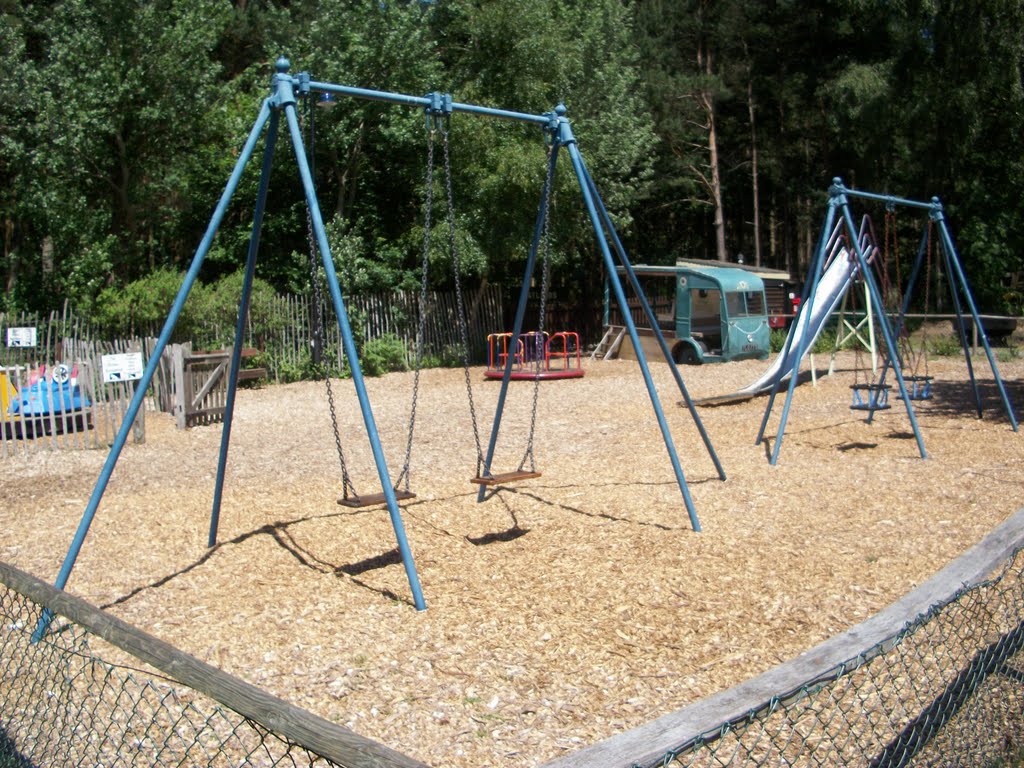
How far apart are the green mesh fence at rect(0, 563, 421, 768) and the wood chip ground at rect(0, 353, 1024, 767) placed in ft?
1.34

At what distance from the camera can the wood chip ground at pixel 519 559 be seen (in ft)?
14.0

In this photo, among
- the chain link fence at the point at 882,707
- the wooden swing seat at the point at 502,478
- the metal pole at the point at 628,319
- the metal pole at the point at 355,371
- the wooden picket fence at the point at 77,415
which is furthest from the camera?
the wooden picket fence at the point at 77,415

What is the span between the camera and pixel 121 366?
10.5 metres

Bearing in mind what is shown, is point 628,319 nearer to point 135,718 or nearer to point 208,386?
point 135,718

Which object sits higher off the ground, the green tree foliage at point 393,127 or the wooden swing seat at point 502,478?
the green tree foliage at point 393,127

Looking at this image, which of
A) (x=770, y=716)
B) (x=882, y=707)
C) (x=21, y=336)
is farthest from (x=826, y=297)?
(x=21, y=336)

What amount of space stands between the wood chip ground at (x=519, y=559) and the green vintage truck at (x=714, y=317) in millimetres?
8482

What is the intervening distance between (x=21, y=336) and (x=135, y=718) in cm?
1135

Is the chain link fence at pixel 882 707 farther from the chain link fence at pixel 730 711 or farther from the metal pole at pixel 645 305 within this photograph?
the metal pole at pixel 645 305

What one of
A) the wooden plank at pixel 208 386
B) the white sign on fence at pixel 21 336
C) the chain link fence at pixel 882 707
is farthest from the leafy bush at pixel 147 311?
the chain link fence at pixel 882 707

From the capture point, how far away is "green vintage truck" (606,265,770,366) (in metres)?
19.5

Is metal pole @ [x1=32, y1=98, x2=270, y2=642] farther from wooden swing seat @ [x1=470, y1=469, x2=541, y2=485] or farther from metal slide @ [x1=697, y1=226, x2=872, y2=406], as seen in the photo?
metal slide @ [x1=697, y1=226, x2=872, y2=406]

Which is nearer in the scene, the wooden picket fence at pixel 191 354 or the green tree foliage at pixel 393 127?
the wooden picket fence at pixel 191 354

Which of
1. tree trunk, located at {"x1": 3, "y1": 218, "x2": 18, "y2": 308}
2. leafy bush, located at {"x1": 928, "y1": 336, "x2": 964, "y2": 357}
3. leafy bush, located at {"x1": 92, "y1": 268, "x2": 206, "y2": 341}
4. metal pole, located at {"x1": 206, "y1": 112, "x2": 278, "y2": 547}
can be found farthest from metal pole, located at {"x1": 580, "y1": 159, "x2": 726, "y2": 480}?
tree trunk, located at {"x1": 3, "y1": 218, "x2": 18, "y2": 308}
